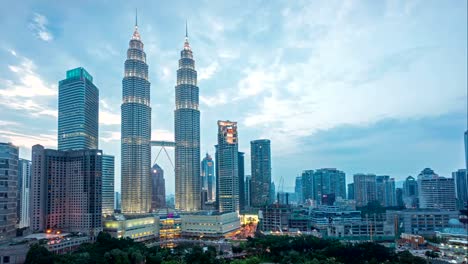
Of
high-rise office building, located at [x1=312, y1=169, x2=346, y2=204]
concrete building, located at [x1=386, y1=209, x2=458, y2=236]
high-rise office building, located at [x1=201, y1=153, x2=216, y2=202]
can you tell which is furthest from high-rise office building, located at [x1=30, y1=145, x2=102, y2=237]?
high-rise office building, located at [x1=201, y1=153, x2=216, y2=202]

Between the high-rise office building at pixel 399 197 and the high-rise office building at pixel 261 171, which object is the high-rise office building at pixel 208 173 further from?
the high-rise office building at pixel 399 197

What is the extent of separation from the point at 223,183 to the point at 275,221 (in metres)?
22.9

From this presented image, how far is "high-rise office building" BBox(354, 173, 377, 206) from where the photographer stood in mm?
87969

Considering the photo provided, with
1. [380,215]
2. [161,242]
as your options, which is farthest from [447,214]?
[161,242]

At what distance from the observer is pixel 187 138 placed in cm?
7788

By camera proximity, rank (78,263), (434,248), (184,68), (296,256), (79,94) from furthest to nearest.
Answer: (184,68)
(79,94)
(434,248)
(296,256)
(78,263)

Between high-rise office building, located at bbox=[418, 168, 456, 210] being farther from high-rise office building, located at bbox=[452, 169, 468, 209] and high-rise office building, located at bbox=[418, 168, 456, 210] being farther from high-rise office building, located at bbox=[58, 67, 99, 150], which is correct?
high-rise office building, located at bbox=[58, 67, 99, 150]

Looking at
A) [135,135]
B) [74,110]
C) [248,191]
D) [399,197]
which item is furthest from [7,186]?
[399,197]

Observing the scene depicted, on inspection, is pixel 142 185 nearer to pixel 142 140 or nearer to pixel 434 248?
pixel 142 140

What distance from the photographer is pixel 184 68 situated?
7981cm

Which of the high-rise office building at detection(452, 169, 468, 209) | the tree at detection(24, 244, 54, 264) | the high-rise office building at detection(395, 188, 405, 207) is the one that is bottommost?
the high-rise office building at detection(395, 188, 405, 207)

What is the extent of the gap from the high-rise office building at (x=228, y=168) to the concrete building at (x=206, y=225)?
1741cm

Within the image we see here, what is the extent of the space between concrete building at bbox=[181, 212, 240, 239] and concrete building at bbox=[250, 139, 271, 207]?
125 ft

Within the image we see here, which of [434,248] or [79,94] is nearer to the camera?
[434,248]
